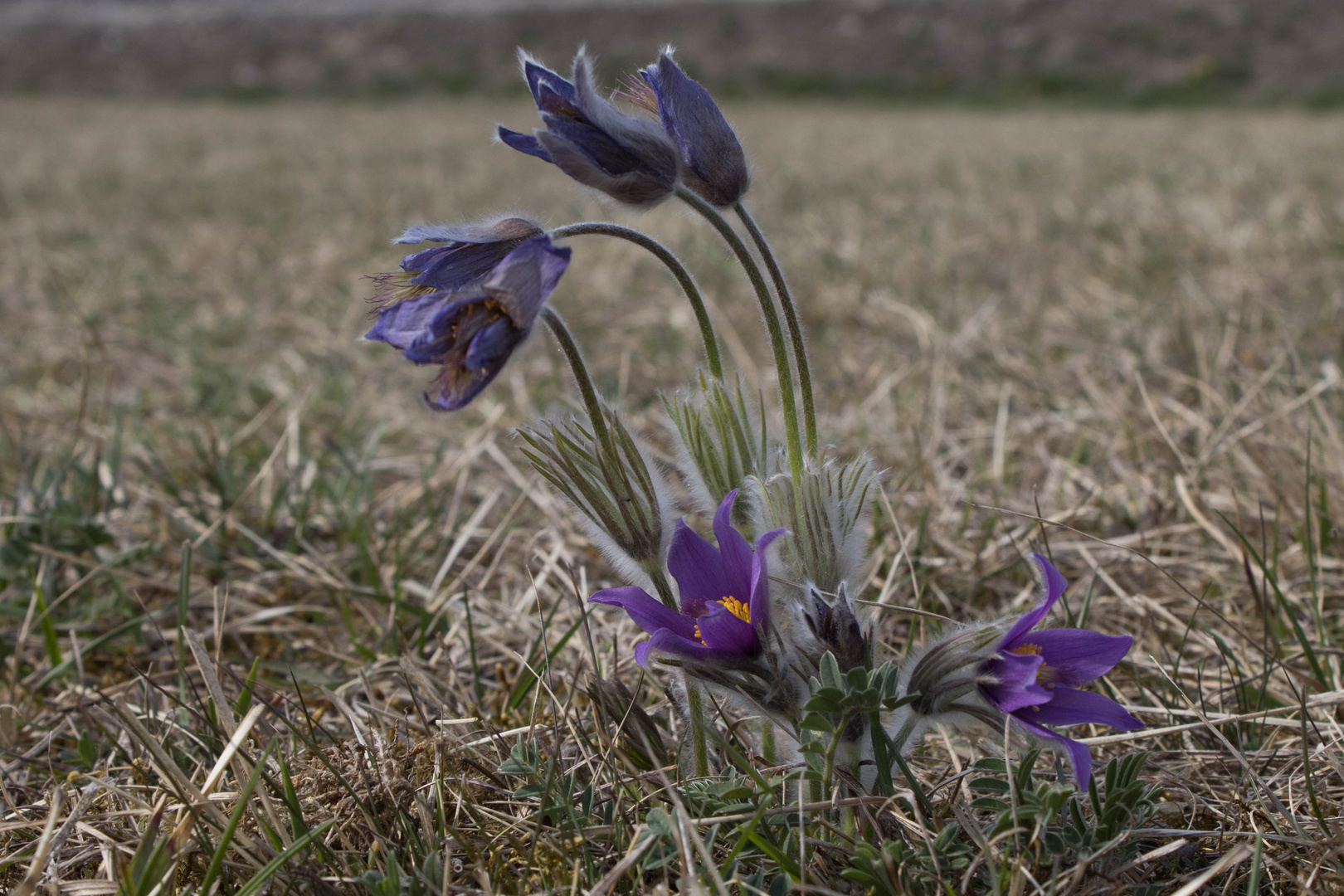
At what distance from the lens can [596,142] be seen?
1.22 metres

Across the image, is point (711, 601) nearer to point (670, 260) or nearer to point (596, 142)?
point (670, 260)

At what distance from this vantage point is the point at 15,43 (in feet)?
97.7

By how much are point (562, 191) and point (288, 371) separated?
383 cm

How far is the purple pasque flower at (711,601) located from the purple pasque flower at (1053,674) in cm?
29

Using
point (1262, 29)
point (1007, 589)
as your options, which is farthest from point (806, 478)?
point (1262, 29)

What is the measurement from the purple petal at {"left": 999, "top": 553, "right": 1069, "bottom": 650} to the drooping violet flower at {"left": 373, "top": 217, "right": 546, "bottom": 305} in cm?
73

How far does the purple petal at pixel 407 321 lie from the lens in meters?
1.15

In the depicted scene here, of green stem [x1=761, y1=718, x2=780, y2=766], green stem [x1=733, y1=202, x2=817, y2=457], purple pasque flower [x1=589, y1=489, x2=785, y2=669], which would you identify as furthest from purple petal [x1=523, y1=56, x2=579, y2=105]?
green stem [x1=761, y1=718, x2=780, y2=766]

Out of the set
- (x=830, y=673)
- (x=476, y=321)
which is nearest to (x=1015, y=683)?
(x=830, y=673)

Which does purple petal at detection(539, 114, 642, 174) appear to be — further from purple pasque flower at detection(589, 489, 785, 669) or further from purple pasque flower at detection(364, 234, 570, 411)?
purple pasque flower at detection(589, 489, 785, 669)

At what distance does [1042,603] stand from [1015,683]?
0.10 meters

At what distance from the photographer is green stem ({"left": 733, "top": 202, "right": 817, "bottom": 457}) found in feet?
4.28

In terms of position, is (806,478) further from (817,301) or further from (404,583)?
(817,301)

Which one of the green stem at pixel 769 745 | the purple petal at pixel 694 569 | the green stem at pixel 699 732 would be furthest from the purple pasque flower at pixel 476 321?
the green stem at pixel 769 745
